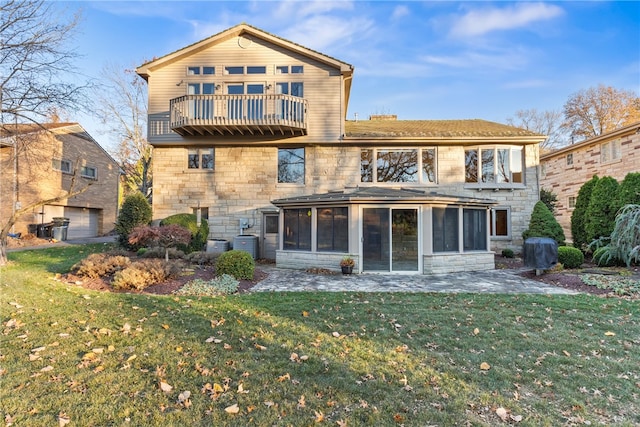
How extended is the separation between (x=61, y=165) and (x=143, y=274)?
16562 mm

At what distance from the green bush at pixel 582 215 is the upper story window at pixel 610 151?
3940mm

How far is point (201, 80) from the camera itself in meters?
13.9

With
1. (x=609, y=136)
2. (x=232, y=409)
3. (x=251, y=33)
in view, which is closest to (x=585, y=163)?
(x=609, y=136)

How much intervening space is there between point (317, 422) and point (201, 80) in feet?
47.7

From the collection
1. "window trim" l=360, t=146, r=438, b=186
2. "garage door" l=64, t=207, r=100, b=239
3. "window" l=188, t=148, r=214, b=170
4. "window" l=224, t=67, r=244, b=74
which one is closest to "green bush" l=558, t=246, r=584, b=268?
"window trim" l=360, t=146, r=438, b=186

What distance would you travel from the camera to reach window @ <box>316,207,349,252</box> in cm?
1024

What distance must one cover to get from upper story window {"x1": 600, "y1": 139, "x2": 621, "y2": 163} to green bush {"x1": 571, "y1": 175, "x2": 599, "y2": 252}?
3940 mm

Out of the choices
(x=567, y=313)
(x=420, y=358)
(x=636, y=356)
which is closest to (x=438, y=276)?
(x=567, y=313)

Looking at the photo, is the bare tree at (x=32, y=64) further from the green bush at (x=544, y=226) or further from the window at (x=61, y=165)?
the green bush at (x=544, y=226)

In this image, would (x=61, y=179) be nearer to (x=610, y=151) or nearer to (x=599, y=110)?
(x=610, y=151)

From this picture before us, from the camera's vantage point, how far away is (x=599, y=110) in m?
27.7

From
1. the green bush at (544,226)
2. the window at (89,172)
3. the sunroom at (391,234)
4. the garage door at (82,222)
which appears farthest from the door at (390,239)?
the window at (89,172)

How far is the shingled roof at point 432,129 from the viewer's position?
532 inches

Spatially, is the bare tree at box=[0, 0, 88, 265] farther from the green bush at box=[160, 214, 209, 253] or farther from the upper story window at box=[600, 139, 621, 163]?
the upper story window at box=[600, 139, 621, 163]
